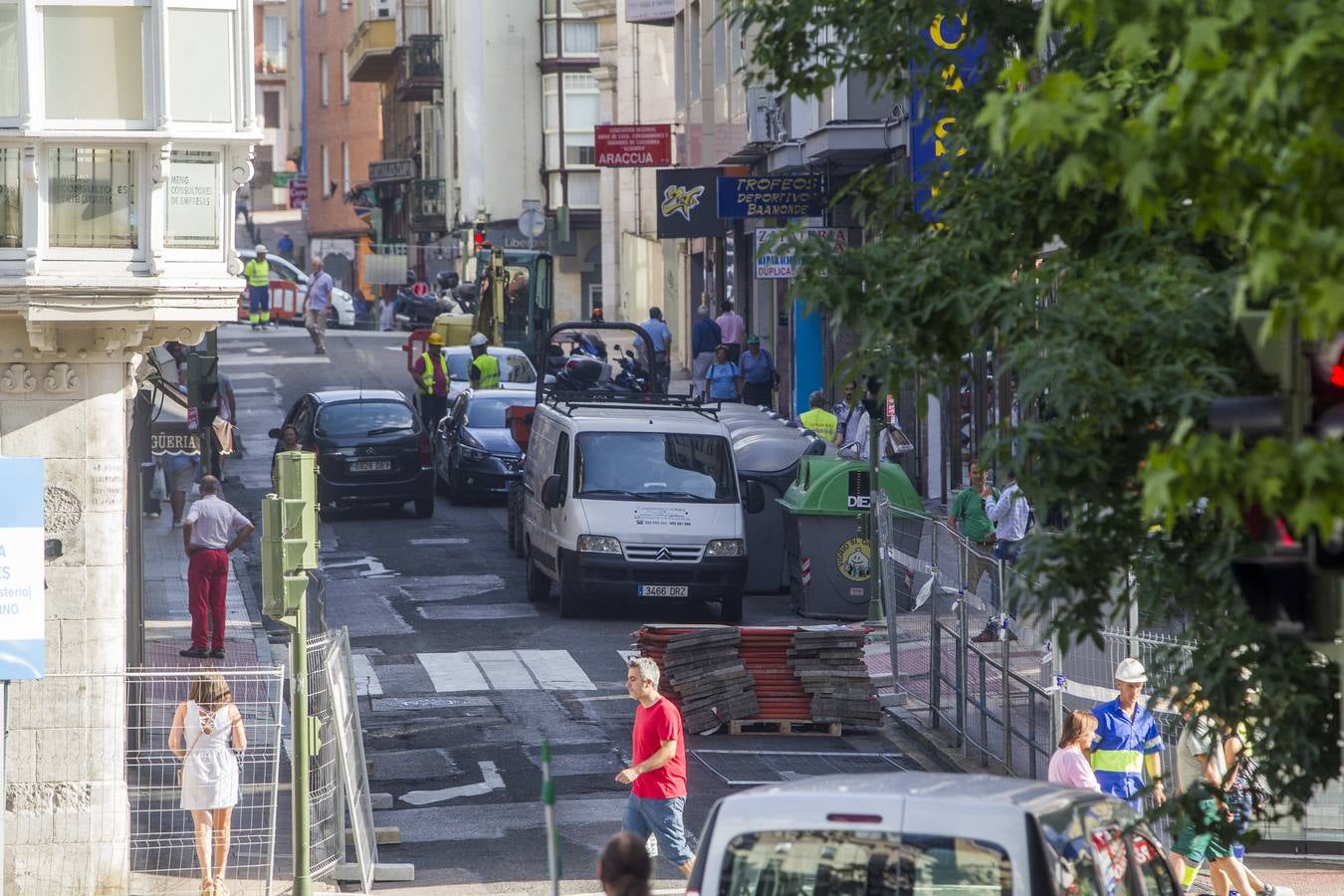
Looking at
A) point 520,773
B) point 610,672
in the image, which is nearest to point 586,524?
point 610,672

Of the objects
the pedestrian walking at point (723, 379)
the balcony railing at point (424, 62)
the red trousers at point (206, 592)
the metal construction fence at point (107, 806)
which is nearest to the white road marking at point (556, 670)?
the red trousers at point (206, 592)

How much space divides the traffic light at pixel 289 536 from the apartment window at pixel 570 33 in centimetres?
5344

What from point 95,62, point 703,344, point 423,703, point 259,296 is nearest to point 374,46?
point 259,296

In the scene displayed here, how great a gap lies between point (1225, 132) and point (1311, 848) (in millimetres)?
9310

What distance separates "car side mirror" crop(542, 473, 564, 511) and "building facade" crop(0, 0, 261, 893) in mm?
9253

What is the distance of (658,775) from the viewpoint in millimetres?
11953

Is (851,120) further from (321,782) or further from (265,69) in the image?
(265,69)

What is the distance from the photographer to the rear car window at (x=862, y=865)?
22.9 feet

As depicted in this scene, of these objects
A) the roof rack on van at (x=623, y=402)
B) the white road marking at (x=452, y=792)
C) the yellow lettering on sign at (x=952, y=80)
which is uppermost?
the yellow lettering on sign at (x=952, y=80)

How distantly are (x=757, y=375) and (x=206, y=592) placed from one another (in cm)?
1644

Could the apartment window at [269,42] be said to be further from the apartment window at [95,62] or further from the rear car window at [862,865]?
the rear car window at [862,865]

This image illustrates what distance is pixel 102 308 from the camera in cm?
1268

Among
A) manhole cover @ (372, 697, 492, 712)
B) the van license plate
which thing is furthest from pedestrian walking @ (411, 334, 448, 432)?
manhole cover @ (372, 697, 492, 712)

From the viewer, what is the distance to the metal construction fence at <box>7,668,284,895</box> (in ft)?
42.0
